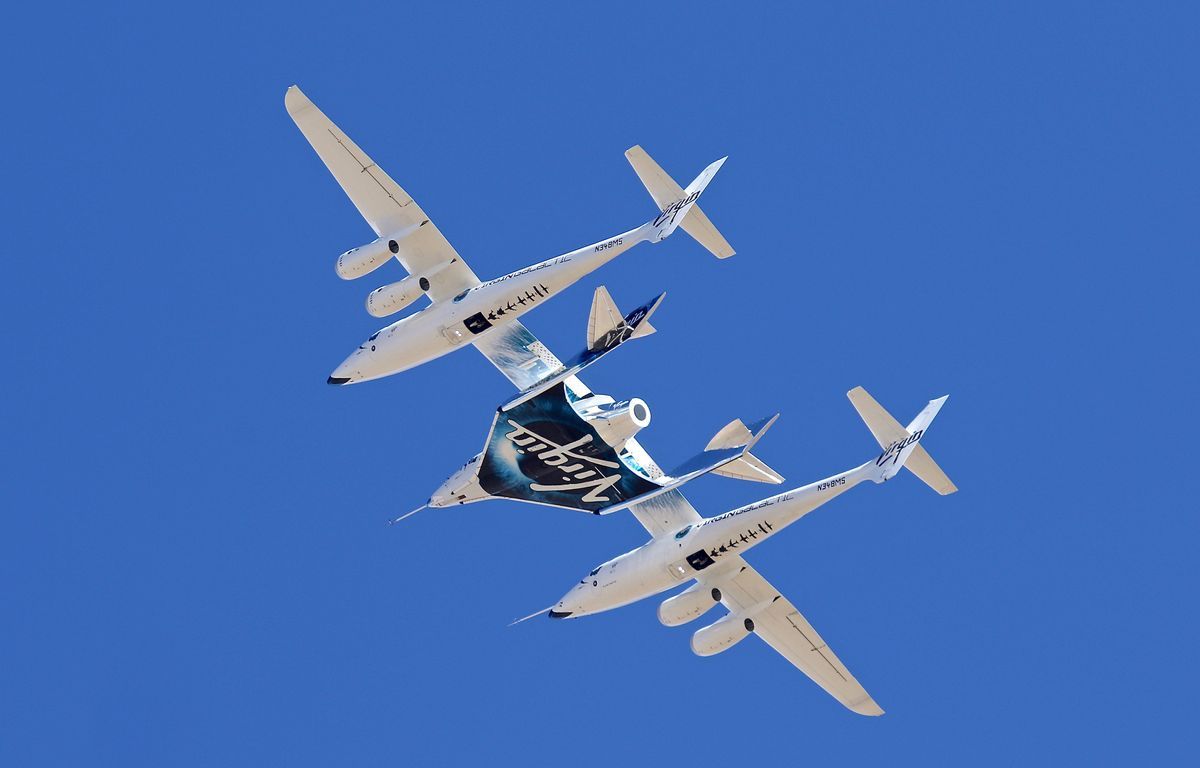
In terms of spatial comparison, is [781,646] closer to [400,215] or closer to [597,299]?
[597,299]

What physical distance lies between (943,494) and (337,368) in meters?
18.4

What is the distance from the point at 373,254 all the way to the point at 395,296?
1373 millimetres

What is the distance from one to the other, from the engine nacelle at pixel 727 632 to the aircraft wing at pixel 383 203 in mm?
12974

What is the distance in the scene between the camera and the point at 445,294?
226ft

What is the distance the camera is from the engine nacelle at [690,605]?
2790 inches

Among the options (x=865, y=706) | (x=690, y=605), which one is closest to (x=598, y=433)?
(x=690, y=605)

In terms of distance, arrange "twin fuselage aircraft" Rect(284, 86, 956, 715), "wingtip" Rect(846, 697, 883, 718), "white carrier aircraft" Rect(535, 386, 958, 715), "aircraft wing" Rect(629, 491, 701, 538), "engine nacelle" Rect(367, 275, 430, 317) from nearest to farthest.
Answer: "twin fuselage aircraft" Rect(284, 86, 956, 715), "white carrier aircraft" Rect(535, 386, 958, 715), "engine nacelle" Rect(367, 275, 430, 317), "aircraft wing" Rect(629, 491, 701, 538), "wingtip" Rect(846, 697, 883, 718)

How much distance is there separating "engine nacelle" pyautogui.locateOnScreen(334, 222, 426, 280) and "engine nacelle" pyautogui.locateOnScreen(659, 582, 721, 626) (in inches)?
538

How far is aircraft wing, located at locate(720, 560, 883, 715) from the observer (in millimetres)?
71438

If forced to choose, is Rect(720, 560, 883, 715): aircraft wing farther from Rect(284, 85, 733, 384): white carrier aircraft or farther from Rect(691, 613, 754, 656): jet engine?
Rect(284, 85, 733, 384): white carrier aircraft

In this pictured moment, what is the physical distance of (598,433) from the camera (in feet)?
229

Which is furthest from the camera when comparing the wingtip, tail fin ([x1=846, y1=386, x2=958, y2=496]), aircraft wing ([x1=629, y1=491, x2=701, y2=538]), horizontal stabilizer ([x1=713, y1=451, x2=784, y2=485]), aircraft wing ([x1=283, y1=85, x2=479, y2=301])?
the wingtip

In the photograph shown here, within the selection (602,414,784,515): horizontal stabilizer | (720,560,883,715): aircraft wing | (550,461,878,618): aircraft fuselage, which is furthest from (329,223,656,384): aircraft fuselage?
(720,560,883,715): aircraft wing

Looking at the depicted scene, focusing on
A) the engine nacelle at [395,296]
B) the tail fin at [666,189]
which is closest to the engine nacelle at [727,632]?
the tail fin at [666,189]
